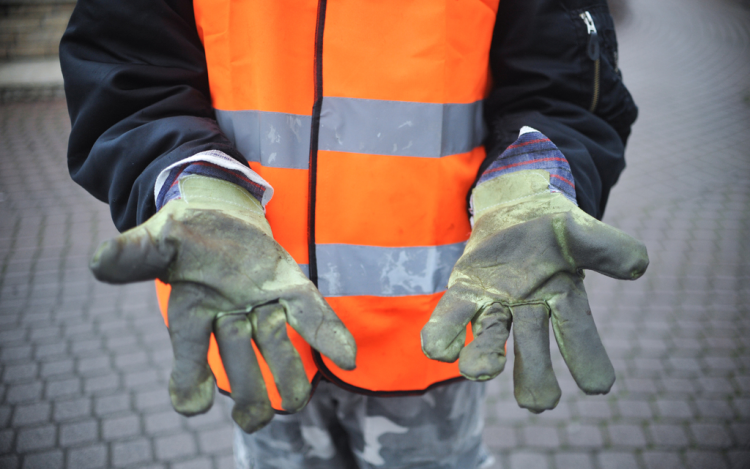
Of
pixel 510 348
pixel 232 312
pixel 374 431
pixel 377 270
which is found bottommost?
pixel 510 348

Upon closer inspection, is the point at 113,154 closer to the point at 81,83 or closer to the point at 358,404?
the point at 81,83

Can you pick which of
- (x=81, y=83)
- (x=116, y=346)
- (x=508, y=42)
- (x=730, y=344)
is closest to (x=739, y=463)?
(x=730, y=344)

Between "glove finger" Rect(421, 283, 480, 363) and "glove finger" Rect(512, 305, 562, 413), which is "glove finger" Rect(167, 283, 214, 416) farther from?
"glove finger" Rect(512, 305, 562, 413)

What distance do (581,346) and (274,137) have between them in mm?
811

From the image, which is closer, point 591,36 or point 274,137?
point 274,137

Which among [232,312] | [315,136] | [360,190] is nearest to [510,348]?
[360,190]

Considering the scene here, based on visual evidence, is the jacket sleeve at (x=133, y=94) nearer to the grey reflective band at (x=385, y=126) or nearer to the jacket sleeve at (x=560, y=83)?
the grey reflective band at (x=385, y=126)

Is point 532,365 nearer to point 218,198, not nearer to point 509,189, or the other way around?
point 509,189

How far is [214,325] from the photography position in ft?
3.01

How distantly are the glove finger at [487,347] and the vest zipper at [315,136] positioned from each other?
42 cm

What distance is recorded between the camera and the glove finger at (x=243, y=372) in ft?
2.95

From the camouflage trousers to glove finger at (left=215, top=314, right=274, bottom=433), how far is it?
38 cm

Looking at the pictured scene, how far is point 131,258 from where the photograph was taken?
822 millimetres

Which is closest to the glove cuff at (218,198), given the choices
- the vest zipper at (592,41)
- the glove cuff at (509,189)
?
the glove cuff at (509,189)
